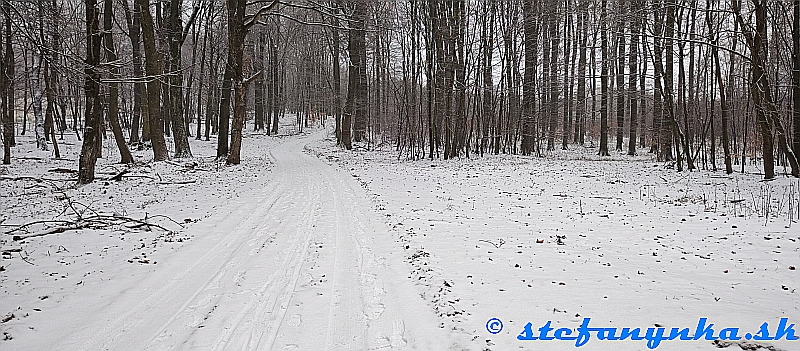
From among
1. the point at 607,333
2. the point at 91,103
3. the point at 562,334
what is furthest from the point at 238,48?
the point at 607,333

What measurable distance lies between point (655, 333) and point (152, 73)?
19079 mm

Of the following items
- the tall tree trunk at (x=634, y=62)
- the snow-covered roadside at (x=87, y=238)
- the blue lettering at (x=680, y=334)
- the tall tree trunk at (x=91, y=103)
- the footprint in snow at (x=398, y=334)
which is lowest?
the footprint in snow at (x=398, y=334)

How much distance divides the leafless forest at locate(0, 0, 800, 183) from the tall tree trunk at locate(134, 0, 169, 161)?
5 centimetres

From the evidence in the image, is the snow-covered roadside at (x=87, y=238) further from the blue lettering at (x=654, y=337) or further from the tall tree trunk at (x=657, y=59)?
the tall tree trunk at (x=657, y=59)

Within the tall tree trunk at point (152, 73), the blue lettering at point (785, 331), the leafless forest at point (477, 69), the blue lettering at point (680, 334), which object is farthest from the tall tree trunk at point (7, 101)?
the blue lettering at point (785, 331)

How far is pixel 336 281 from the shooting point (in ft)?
18.2

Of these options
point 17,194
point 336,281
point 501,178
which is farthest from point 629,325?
point 17,194

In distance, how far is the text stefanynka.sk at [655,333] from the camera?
395cm

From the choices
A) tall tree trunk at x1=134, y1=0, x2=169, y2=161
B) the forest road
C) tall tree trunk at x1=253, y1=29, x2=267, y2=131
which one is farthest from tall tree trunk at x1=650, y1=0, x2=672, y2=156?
tall tree trunk at x1=253, y1=29, x2=267, y2=131

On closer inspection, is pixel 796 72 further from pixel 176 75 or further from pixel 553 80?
pixel 176 75

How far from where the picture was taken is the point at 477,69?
24.5m

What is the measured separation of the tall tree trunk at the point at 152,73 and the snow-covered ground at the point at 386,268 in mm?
7696

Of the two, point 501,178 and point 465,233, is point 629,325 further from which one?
point 501,178

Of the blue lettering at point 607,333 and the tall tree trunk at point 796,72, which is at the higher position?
the tall tree trunk at point 796,72
